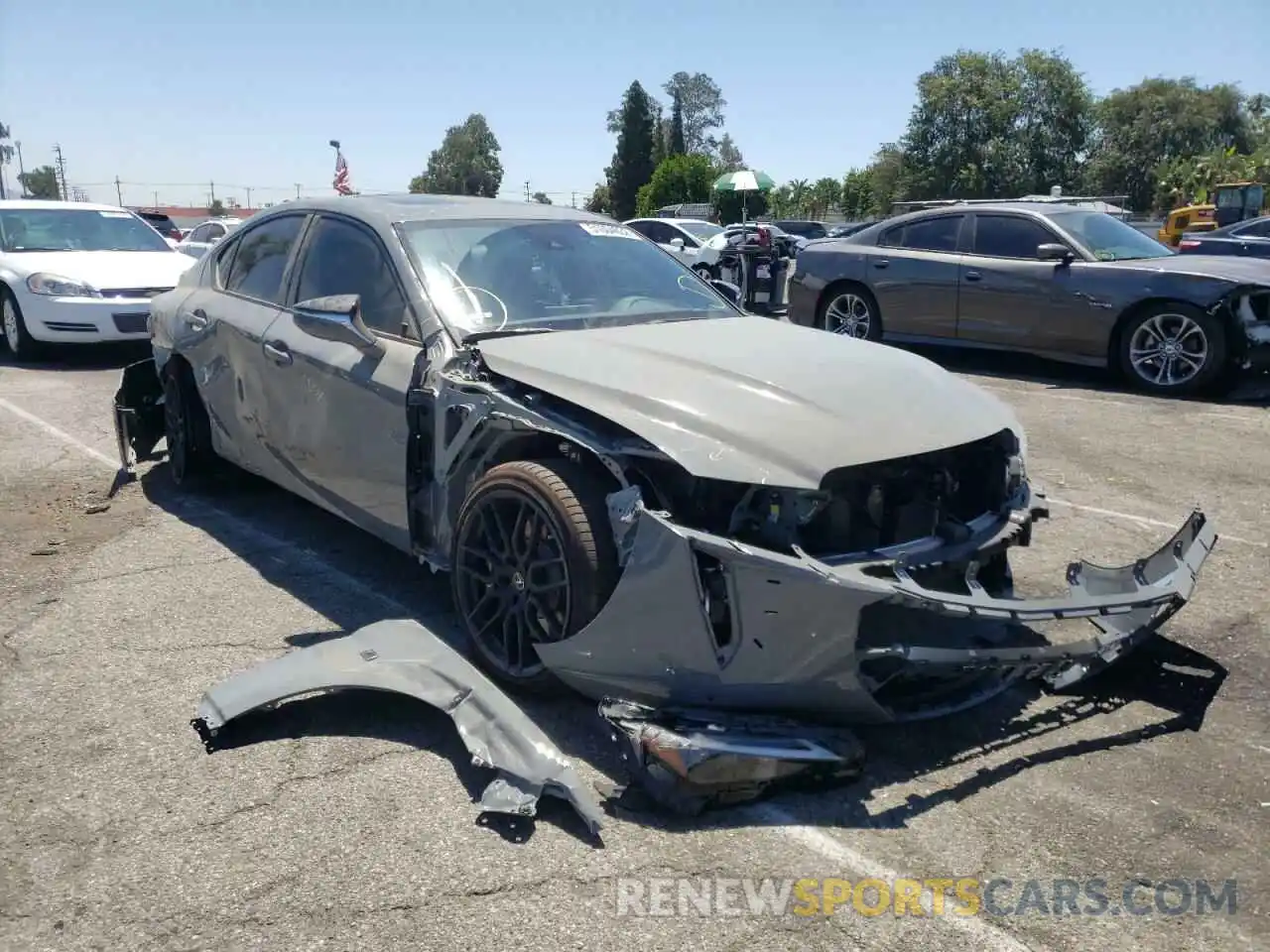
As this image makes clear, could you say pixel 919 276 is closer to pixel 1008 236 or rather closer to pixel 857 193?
pixel 1008 236

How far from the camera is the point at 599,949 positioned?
238cm

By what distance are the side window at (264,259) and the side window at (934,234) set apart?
6916mm

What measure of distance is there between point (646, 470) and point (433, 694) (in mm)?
948

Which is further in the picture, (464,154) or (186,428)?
(464,154)

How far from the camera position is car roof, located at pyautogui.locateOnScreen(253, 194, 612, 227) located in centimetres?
454

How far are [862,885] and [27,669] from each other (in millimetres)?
3011

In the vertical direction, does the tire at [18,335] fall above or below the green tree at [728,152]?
below

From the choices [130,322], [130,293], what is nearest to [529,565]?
[130,322]

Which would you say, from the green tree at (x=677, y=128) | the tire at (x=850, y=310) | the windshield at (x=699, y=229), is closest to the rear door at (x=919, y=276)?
the tire at (x=850, y=310)

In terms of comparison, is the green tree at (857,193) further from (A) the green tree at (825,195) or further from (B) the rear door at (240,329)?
(B) the rear door at (240,329)

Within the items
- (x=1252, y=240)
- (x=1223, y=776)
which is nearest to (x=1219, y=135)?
(x=1252, y=240)

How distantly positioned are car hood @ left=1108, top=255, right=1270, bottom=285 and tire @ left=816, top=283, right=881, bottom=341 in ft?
7.62

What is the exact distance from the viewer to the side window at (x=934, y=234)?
33.5 feet

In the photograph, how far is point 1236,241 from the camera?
48.5 ft
